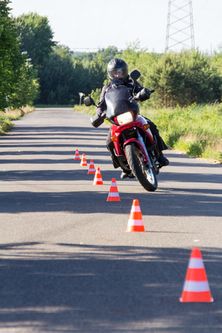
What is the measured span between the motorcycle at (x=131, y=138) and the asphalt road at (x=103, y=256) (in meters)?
0.42

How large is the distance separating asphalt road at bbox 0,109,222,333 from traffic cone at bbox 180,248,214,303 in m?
0.06

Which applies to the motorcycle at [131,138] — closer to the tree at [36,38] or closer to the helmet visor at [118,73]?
the helmet visor at [118,73]

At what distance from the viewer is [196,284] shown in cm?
719

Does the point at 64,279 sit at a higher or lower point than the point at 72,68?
higher

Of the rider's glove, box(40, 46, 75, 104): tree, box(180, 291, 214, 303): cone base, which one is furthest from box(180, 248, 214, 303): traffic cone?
box(40, 46, 75, 104): tree

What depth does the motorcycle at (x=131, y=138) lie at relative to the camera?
1581cm

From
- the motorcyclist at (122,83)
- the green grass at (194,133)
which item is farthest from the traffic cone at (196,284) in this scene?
the green grass at (194,133)

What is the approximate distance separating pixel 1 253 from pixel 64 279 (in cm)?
171

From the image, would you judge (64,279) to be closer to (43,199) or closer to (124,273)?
(124,273)

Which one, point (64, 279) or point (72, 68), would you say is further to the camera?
point (72, 68)

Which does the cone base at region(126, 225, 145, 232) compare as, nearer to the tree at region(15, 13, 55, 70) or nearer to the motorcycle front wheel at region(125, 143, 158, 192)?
the motorcycle front wheel at region(125, 143, 158, 192)

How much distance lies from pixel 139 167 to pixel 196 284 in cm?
847

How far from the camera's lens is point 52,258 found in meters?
9.66

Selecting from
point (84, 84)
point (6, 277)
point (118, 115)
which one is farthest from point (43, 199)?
point (84, 84)
